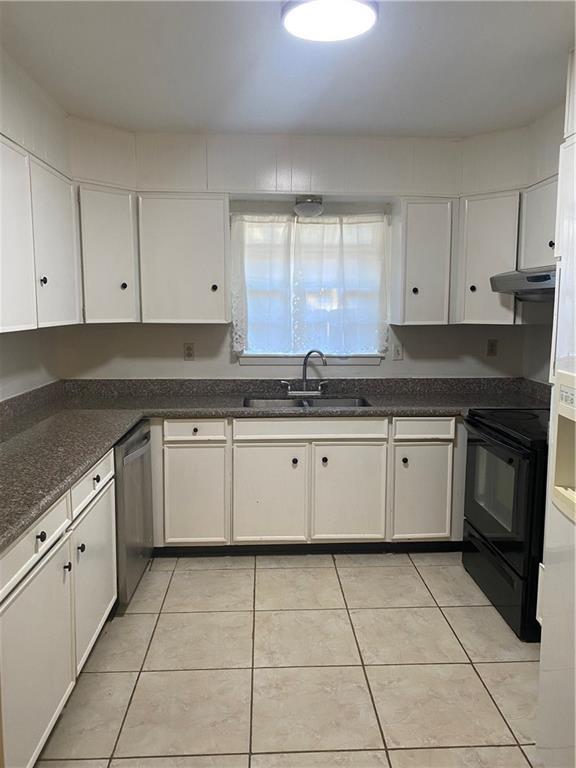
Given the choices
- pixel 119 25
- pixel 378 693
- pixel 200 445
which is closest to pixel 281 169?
pixel 119 25

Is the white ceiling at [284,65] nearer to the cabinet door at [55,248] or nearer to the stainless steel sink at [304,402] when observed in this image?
the cabinet door at [55,248]

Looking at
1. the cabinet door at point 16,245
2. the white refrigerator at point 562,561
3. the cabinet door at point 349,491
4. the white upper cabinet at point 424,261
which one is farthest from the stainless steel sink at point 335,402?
the white refrigerator at point 562,561

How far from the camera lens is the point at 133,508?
2.77m

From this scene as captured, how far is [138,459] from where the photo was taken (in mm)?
2865

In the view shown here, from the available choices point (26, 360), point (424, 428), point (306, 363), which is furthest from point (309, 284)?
point (26, 360)

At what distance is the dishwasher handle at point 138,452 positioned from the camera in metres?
2.64

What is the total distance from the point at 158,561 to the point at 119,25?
2605mm

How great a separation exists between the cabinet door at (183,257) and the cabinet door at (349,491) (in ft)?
3.47

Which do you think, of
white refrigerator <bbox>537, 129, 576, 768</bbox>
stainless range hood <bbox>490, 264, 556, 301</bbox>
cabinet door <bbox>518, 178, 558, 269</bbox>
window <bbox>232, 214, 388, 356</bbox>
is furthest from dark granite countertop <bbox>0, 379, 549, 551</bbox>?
white refrigerator <bbox>537, 129, 576, 768</bbox>

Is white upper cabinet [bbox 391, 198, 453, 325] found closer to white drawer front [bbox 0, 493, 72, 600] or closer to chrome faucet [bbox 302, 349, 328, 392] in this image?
chrome faucet [bbox 302, 349, 328, 392]

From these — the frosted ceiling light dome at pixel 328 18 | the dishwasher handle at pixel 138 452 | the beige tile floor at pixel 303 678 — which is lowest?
the beige tile floor at pixel 303 678

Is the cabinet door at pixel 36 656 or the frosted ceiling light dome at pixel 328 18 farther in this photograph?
the frosted ceiling light dome at pixel 328 18

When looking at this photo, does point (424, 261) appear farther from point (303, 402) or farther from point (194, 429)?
point (194, 429)

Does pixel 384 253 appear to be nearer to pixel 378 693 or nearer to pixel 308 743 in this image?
pixel 378 693
